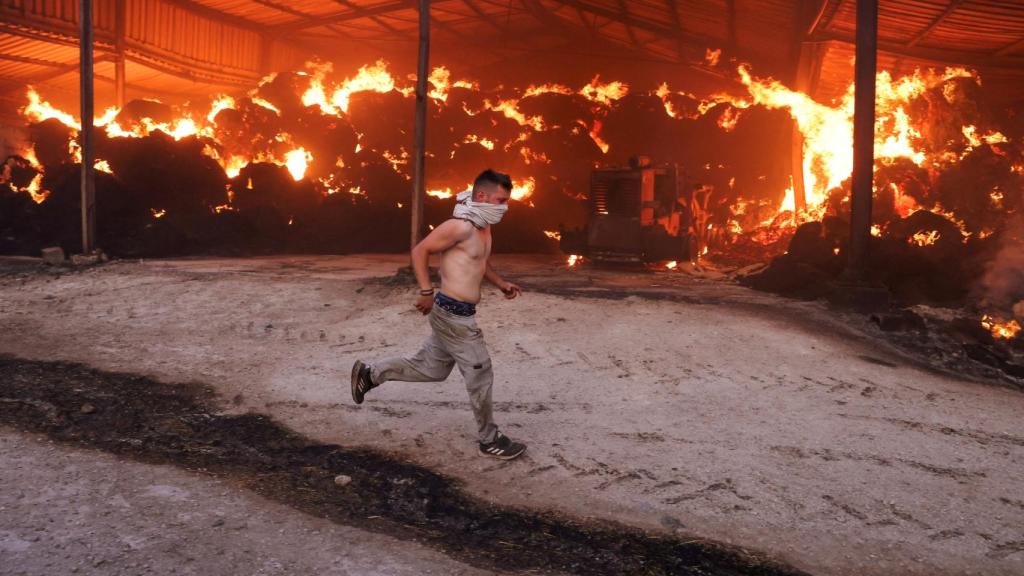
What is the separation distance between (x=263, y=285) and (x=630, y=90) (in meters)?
16.0

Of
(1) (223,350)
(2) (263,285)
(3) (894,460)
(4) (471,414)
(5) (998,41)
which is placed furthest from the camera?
(5) (998,41)

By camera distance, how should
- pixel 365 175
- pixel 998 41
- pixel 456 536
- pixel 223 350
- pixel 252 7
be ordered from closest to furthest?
1. pixel 456 536
2. pixel 223 350
3. pixel 998 41
4. pixel 365 175
5. pixel 252 7

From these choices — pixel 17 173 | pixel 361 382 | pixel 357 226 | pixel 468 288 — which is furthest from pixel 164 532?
pixel 17 173

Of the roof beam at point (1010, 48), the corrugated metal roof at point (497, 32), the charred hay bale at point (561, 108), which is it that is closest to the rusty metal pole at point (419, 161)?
the corrugated metal roof at point (497, 32)

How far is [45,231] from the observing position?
13562 millimetres

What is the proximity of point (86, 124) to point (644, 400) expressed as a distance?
10358 millimetres

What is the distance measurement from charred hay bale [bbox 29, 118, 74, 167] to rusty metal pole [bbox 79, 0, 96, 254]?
17.8 feet

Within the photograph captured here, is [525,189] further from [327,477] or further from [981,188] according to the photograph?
[327,477]

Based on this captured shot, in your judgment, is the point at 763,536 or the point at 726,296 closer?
the point at 763,536

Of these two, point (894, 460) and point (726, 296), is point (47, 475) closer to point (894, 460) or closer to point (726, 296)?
point (894, 460)

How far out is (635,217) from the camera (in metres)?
13.5

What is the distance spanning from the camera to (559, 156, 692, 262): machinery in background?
43.3 feet

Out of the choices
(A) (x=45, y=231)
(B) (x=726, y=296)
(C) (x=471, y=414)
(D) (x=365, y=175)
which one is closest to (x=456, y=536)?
(C) (x=471, y=414)

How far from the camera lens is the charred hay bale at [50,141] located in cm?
1572
